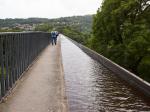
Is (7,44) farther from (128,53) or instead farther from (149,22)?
(149,22)

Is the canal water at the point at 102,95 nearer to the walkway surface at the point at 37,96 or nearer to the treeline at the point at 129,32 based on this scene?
the walkway surface at the point at 37,96

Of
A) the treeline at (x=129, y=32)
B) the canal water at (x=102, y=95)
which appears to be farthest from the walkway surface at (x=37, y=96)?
the treeline at (x=129, y=32)

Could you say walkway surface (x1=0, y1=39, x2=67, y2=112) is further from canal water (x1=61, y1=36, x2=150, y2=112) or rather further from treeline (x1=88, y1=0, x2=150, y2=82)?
treeline (x1=88, y1=0, x2=150, y2=82)

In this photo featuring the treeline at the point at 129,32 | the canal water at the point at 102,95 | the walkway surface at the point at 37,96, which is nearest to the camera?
the walkway surface at the point at 37,96

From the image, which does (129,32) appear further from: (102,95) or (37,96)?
(37,96)

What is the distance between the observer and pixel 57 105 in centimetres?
866

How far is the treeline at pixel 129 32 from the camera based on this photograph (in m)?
30.1

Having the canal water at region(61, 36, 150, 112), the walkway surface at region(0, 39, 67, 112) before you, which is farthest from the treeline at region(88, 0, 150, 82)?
the walkway surface at region(0, 39, 67, 112)

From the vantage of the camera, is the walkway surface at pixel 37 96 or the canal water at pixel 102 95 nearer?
the walkway surface at pixel 37 96

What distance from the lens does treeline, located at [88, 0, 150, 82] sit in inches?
1184

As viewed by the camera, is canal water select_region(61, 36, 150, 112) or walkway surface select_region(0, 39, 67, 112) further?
canal water select_region(61, 36, 150, 112)

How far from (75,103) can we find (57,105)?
2015 millimetres

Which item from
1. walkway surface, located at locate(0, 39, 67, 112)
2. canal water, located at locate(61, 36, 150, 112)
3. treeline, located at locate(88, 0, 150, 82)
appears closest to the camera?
walkway surface, located at locate(0, 39, 67, 112)

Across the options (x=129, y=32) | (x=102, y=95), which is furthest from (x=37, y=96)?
(x=129, y=32)
